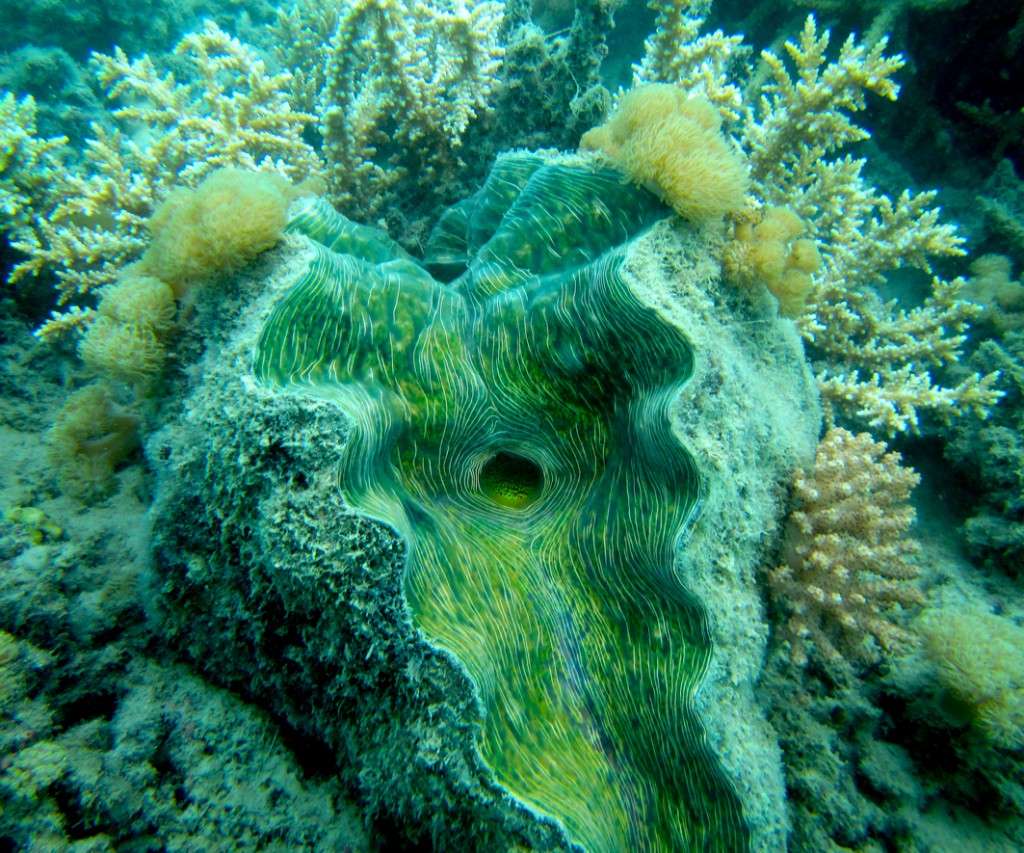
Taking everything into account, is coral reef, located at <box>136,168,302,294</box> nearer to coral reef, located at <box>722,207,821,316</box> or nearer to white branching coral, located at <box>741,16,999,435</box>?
coral reef, located at <box>722,207,821,316</box>

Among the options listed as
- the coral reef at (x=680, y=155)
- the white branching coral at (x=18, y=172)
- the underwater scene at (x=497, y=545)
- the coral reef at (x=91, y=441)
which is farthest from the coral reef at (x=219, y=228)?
the white branching coral at (x=18, y=172)

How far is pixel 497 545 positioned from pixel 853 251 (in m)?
3.67

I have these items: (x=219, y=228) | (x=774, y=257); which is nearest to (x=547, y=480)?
(x=774, y=257)

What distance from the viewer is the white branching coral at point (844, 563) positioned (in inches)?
96.1

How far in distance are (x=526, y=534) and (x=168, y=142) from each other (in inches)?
149

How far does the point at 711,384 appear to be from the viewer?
189cm

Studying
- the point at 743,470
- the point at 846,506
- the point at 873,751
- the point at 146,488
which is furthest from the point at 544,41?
the point at 873,751

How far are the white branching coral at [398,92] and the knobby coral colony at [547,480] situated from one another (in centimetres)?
152

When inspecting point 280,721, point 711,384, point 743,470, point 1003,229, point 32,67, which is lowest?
point 280,721

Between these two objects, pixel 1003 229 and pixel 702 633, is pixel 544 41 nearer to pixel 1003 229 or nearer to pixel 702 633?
pixel 702 633

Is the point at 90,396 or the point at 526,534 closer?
the point at 526,534

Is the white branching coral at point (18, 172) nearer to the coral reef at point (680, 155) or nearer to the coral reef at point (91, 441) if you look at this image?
the coral reef at point (91, 441)

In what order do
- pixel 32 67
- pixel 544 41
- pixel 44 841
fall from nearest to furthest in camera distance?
pixel 44 841 < pixel 544 41 < pixel 32 67

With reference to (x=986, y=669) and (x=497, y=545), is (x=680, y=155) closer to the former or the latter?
(x=497, y=545)
